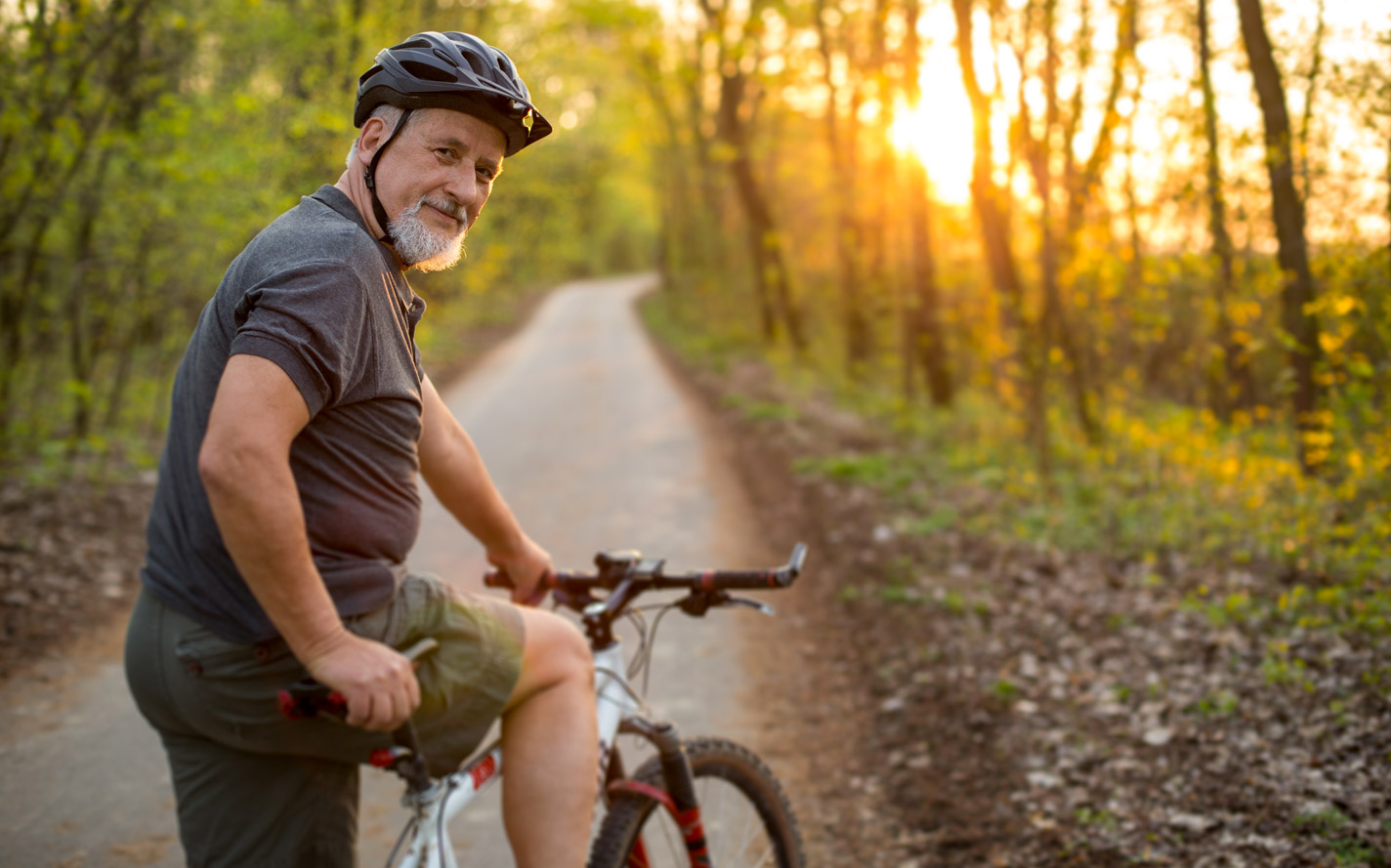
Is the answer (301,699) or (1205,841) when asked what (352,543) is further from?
(1205,841)

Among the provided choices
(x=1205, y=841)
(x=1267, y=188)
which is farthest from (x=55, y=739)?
(x=1267, y=188)

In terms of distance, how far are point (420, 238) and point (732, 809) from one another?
1.95m

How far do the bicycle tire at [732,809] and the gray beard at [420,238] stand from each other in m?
1.48

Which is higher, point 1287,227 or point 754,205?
point 754,205

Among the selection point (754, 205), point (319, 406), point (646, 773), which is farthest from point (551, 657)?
point (754, 205)

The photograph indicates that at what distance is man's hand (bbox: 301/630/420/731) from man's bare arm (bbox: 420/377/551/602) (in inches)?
24.9

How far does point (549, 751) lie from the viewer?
7.03 ft

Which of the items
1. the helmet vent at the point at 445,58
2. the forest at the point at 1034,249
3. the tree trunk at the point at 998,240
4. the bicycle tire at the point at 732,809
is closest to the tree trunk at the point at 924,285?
the forest at the point at 1034,249

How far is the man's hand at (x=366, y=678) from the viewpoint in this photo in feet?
5.43

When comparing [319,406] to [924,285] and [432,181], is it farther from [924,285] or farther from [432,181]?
[924,285]

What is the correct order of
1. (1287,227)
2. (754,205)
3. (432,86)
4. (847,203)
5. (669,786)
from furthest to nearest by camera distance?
(754,205) < (847,203) < (1287,227) < (669,786) < (432,86)

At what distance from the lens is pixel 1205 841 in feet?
10.8

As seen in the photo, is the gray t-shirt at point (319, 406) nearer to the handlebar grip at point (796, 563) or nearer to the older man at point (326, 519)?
the older man at point (326, 519)

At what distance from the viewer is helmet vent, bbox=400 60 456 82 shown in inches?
72.6
